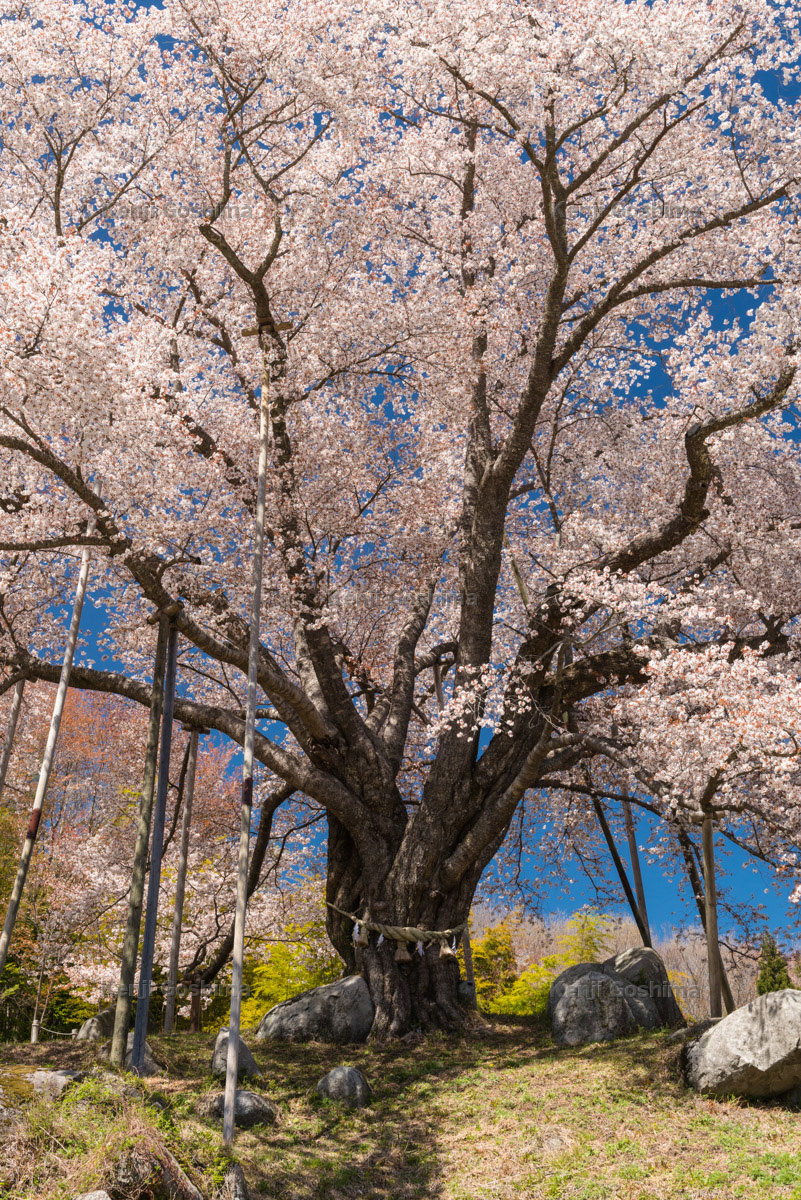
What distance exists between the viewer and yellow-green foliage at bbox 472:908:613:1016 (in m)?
13.5

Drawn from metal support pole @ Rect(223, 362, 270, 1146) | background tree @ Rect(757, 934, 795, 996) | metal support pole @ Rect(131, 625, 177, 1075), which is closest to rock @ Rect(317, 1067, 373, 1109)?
metal support pole @ Rect(223, 362, 270, 1146)

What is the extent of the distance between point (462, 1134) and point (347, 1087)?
4.07 ft

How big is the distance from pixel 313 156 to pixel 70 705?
18556 mm

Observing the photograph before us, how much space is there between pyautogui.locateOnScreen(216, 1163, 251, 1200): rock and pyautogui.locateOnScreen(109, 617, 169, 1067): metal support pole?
5.79ft

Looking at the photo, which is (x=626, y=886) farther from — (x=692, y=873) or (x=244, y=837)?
(x=244, y=837)

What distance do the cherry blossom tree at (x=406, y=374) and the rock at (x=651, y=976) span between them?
2038mm

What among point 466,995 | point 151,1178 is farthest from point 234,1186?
point 466,995

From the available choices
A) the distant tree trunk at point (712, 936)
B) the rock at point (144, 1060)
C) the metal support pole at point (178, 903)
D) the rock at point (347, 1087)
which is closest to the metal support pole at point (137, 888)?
the rock at point (144, 1060)

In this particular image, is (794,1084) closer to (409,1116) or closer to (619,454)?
(409,1116)

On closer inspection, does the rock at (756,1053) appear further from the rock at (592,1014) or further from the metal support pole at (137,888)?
the metal support pole at (137,888)

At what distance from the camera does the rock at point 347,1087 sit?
7.70 metres

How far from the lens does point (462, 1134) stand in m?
7.01

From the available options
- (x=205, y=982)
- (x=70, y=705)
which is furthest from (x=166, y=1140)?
(x=70, y=705)

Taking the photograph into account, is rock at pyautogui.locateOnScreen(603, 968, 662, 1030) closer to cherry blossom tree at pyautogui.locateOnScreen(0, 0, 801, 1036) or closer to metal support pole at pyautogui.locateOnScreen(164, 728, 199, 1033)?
cherry blossom tree at pyautogui.locateOnScreen(0, 0, 801, 1036)
